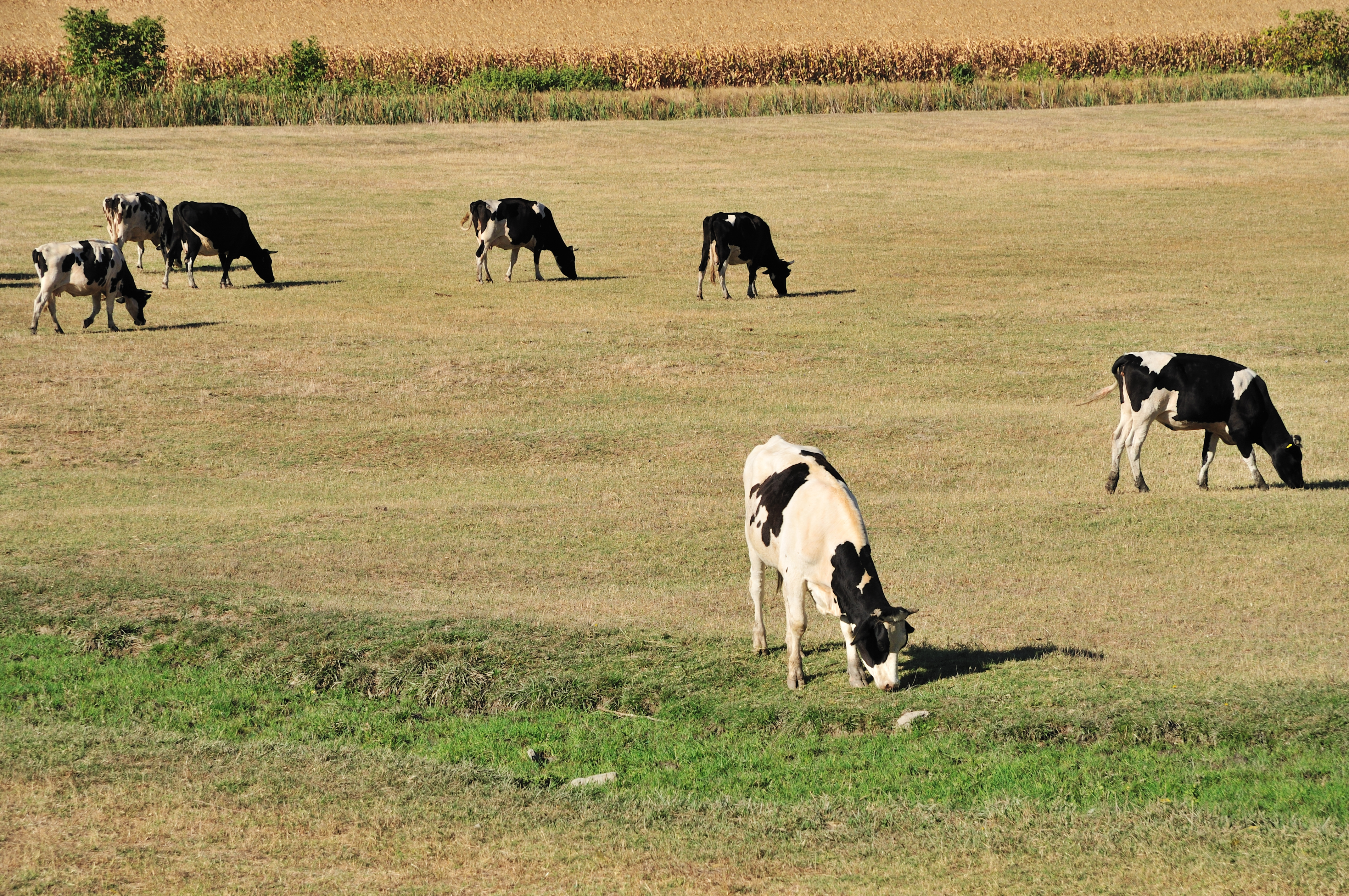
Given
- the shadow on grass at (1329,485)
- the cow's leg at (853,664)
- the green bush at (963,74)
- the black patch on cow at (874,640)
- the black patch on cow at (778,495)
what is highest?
the green bush at (963,74)

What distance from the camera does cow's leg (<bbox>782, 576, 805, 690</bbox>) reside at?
39.1 feet

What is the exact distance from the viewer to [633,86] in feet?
255

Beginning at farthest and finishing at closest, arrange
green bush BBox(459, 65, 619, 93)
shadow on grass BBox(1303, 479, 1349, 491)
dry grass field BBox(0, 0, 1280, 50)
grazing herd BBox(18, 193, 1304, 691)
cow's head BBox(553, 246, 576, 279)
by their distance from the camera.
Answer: dry grass field BBox(0, 0, 1280, 50) < green bush BBox(459, 65, 619, 93) < cow's head BBox(553, 246, 576, 279) < shadow on grass BBox(1303, 479, 1349, 491) < grazing herd BBox(18, 193, 1304, 691)

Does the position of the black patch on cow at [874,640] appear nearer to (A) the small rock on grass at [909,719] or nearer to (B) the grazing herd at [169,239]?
(A) the small rock on grass at [909,719]

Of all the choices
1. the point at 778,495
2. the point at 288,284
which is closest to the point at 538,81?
the point at 288,284

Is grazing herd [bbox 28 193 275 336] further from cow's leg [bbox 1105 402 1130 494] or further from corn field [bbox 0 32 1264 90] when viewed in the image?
corn field [bbox 0 32 1264 90]

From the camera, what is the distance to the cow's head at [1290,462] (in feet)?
64.6

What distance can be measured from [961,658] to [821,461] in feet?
6.92

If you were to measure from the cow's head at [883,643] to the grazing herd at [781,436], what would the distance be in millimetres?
11

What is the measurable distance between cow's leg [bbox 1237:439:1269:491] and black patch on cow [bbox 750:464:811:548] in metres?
9.73

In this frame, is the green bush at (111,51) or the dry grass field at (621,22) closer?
the green bush at (111,51)

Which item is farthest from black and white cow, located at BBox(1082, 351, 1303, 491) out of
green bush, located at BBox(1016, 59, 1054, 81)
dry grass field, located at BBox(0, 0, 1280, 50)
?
dry grass field, located at BBox(0, 0, 1280, 50)

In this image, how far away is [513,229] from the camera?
3769 centimetres

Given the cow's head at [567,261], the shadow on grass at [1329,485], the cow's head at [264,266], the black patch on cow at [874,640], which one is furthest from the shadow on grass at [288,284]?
the black patch on cow at [874,640]
